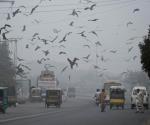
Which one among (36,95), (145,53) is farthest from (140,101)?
(36,95)

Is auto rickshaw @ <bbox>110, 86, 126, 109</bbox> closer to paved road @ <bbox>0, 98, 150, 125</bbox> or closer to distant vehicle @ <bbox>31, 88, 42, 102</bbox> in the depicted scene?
paved road @ <bbox>0, 98, 150, 125</bbox>

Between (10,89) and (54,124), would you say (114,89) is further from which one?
(54,124)

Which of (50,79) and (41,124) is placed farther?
(50,79)

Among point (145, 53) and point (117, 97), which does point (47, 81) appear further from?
point (145, 53)

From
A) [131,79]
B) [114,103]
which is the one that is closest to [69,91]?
[131,79]

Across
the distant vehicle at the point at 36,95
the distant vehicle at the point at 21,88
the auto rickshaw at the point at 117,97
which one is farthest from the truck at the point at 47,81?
the auto rickshaw at the point at 117,97

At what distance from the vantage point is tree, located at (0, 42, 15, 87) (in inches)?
3629

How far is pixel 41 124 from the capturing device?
94.6 feet

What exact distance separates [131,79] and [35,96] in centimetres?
7628

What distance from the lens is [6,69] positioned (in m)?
96.2

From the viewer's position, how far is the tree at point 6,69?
92188 mm

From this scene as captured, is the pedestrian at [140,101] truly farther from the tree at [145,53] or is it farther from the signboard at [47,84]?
the signboard at [47,84]

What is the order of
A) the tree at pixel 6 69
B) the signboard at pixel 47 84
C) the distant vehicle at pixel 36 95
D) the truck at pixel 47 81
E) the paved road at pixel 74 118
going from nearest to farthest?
the paved road at pixel 74 118 < the tree at pixel 6 69 < the signboard at pixel 47 84 < the truck at pixel 47 81 < the distant vehicle at pixel 36 95

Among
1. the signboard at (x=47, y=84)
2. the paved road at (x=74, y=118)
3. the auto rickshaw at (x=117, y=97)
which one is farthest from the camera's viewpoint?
the signboard at (x=47, y=84)
